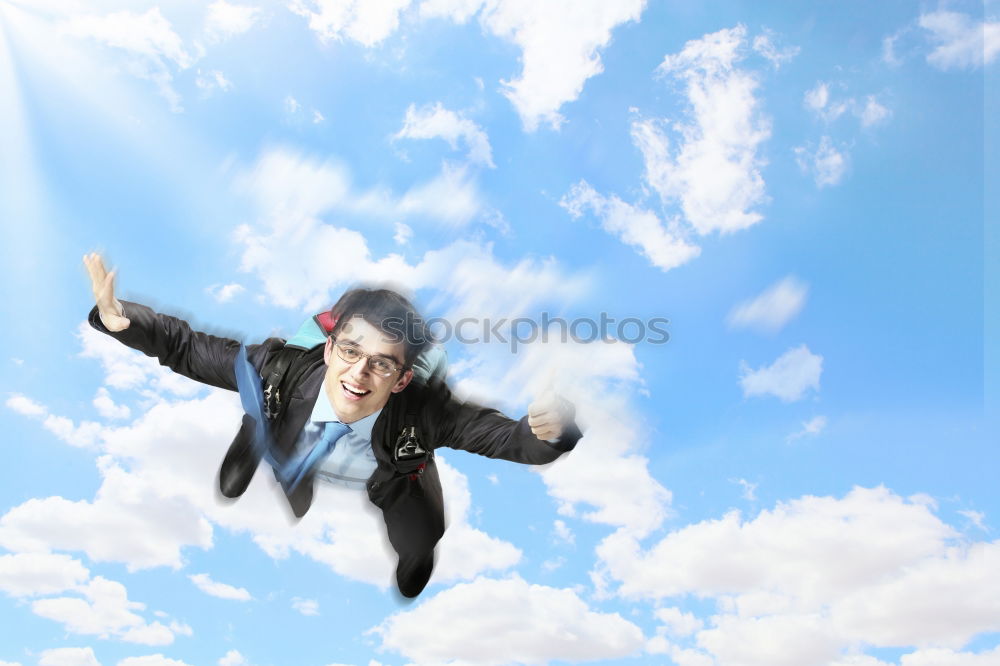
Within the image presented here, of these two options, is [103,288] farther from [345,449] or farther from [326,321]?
[345,449]

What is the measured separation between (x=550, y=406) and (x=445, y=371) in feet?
4.42

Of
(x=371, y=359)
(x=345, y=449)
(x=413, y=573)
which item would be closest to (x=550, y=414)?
(x=371, y=359)

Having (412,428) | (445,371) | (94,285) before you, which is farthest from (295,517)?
(94,285)

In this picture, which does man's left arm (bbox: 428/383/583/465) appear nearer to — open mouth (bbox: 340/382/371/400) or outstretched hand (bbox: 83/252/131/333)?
open mouth (bbox: 340/382/371/400)

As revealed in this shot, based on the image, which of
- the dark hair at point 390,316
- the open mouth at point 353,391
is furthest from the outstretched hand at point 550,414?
the open mouth at point 353,391

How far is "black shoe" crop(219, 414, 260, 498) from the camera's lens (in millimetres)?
7035

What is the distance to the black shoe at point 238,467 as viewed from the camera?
7035 millimetres

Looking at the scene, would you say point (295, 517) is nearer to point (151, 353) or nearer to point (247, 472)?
point (247, 472)

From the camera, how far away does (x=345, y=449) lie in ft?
22.0

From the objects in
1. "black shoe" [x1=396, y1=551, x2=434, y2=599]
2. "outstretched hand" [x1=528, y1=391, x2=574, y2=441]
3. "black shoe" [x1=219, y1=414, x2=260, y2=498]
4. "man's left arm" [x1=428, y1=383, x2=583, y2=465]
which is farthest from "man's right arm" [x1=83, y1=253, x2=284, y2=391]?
"outstretched hand" [x1=528, y1=391, x2=574, y2=441]

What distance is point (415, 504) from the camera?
712 centimetres

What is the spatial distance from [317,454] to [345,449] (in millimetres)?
234

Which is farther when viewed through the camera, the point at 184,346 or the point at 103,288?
the point at 184,346

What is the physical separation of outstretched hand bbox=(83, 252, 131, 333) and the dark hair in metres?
1.74
